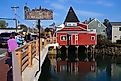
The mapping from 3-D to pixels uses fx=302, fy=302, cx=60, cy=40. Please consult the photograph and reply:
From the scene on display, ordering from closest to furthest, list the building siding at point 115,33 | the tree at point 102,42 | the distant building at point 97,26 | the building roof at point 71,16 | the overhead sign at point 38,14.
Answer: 1. the overhead sign at point 38,14
2. the tree at point 102,42
3. the building roof at point 71,16
4. the building siding at point 115,33
5. the distant building at point 97,26

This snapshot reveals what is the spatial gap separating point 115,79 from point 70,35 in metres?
39.6

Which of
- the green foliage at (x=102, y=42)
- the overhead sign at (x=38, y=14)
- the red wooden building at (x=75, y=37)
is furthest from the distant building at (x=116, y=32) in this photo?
the overhead sign at (x=38, y=14)

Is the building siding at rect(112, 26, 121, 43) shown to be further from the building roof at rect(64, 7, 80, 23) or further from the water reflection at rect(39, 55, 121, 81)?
the water reflection at rect(39, 55, 121, 81)

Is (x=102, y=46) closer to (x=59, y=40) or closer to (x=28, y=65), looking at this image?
(x=59, y=40)

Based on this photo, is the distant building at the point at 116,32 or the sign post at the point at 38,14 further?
the distant building at the point at 116,32

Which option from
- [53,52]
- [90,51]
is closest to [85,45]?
[90,51]

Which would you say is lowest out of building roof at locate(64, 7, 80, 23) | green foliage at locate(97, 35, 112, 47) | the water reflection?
the water reflection

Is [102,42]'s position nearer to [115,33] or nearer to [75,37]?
[75,37]

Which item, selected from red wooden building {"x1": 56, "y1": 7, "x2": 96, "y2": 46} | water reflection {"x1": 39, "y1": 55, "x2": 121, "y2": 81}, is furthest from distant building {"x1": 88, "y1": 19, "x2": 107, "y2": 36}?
water reflection {"x1": 39, "y1": 55, "x2": 121, "y2": 81}

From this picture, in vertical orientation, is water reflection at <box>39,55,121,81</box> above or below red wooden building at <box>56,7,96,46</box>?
below

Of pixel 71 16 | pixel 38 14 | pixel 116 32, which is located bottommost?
pixel 116 32

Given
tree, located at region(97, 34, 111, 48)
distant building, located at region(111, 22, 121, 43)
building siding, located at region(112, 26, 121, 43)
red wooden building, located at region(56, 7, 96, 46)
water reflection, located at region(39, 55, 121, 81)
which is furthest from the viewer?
building siding, located at region(112, 26, 121, 43)

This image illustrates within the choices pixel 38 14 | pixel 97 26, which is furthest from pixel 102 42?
pixel 38 14

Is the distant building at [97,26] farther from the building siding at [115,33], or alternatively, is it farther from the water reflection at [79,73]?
the water reflection at [79,73]
